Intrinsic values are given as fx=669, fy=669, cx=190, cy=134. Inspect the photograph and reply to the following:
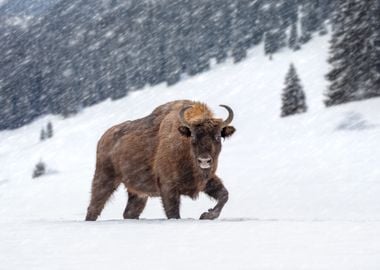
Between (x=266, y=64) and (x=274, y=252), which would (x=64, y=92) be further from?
(x=274, y=252)

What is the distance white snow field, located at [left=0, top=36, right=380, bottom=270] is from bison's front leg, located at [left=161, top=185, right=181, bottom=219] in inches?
17.6

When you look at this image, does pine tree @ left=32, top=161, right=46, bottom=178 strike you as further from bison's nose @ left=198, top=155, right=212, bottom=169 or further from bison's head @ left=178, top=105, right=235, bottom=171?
bison's nose @ left=198, top=155, right=212, bottom=169

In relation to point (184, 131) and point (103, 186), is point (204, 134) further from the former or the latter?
point (103, 186)

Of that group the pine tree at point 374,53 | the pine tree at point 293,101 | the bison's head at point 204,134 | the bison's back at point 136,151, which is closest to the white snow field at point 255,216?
the bison's head at point 204,134

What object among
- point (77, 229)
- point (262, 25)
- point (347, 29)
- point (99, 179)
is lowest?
point (262, 25)

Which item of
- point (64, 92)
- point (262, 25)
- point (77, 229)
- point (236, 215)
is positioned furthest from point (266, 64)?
point (77, 229)

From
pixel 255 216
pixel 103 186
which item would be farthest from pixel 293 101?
pixel 103 186

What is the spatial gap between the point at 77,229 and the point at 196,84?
10468 cm

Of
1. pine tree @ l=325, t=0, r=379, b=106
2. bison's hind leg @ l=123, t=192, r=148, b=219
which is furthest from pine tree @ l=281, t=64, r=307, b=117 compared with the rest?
bison's hind leg @ l=123, t=192, r=148, b=219

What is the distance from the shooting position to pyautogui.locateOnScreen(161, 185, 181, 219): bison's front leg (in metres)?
9.38

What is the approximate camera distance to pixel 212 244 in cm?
531

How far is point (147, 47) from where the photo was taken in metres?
140

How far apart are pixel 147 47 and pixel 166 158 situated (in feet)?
433

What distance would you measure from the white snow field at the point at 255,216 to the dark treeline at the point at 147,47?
58.5 metres
